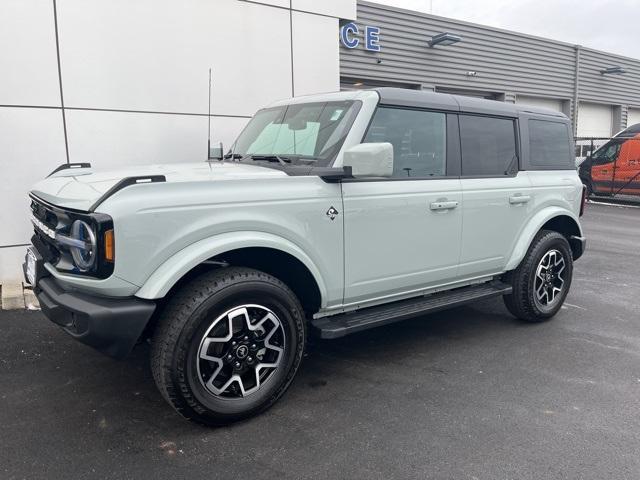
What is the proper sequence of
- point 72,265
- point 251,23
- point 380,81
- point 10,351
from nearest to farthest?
1. point 72,265
2. point 10,351
3. point 251,23
4. point 380,81

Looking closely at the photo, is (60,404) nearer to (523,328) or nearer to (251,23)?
(523,328)

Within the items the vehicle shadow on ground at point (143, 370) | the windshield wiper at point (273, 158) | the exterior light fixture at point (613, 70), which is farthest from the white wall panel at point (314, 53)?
the exterior light fixture at point (613, 70)

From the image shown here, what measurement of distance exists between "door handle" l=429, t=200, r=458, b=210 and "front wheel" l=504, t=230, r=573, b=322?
1130 mm

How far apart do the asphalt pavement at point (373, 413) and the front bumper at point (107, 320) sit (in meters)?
0.61

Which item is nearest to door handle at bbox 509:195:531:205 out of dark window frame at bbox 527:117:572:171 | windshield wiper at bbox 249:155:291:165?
dark window frame at bbox 527:117:572:171

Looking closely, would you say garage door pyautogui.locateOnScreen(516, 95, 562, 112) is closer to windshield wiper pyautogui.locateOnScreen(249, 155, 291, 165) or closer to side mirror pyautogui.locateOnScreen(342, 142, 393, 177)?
windshield wiper pyautogui.locateOnScreen(249, 155, 291, 165)

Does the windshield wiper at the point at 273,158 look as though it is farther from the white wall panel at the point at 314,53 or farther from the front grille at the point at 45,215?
the white wall panel at the point at 314,53

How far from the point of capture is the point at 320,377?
12.0ft

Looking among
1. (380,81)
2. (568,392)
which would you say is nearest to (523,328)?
(568,392)

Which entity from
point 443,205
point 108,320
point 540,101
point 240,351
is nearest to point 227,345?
point 240,351

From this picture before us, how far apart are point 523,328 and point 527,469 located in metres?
2.28

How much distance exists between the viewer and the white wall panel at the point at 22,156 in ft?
18.6

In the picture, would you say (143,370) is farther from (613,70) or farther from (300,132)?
(613,70)

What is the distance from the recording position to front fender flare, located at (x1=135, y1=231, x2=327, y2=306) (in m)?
2.67
